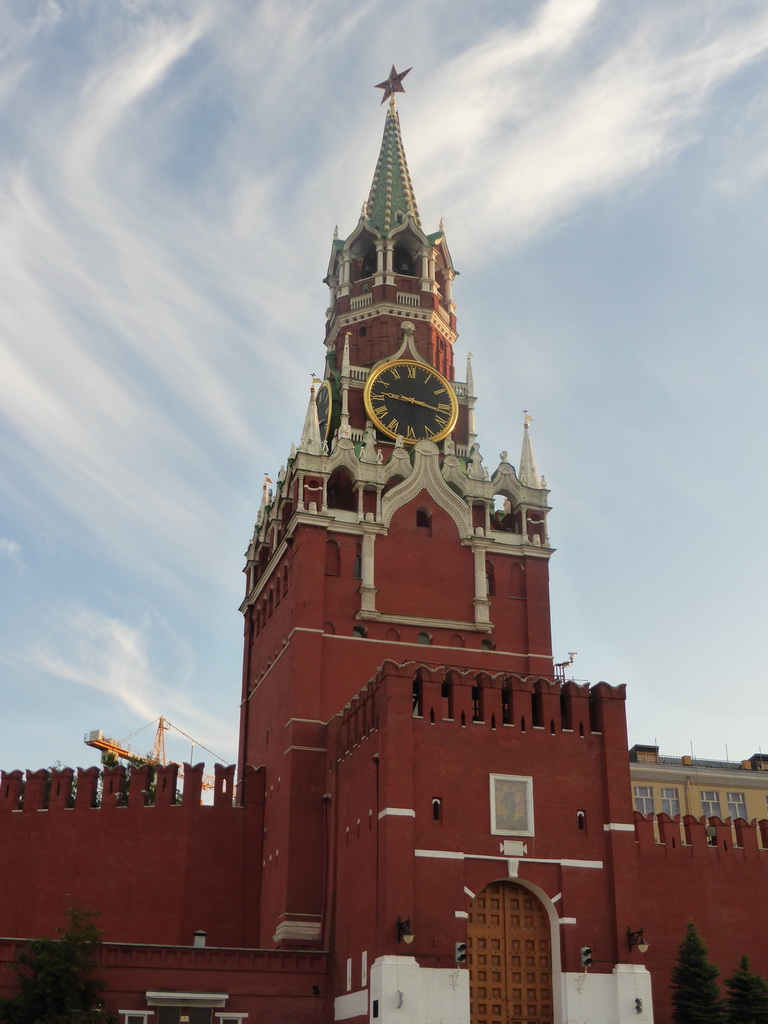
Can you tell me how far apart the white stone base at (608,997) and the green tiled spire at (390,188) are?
4123 cm

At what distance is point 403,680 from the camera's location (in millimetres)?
44531

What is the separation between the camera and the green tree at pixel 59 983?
41469mm

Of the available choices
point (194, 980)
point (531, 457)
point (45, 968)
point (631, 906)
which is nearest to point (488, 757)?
point (631, 906)

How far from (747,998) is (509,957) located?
327 inches

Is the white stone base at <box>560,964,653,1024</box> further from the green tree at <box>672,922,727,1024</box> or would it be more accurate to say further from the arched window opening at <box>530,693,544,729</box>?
the arched window opening at <box>530,693,544,729</box>

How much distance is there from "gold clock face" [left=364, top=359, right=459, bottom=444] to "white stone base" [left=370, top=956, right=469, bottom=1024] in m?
28.1

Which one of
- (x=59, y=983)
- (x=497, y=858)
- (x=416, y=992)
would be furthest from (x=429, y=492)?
(x=59, y=983)

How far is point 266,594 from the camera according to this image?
203 feet

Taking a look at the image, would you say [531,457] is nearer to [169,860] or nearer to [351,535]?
[351,535]

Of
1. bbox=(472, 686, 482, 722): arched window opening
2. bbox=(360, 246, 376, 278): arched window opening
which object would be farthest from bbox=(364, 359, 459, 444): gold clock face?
bbox=(472, 686, 482, 722): arched window opening

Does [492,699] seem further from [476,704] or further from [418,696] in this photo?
[418,696]

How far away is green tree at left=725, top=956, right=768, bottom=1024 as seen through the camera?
42.6m

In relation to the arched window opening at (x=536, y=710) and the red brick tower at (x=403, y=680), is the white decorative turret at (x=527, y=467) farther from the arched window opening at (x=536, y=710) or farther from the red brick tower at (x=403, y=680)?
the arched window opening at (x=536, y=710)

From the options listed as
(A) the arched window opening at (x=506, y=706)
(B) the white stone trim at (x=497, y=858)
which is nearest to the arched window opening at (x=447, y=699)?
(A) the arched window opening at (x=506, y=706)
